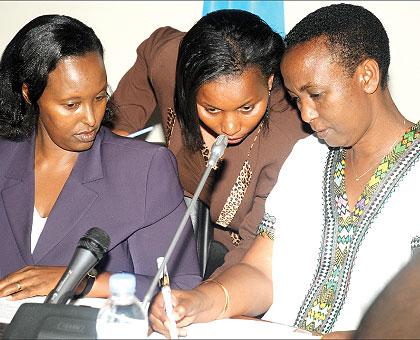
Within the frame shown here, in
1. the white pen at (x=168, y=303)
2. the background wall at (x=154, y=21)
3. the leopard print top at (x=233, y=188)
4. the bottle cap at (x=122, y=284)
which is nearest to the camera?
the bottle cap at (x=122, y=284)

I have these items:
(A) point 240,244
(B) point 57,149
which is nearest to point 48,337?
(B) point 57,149

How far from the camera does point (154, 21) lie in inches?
131

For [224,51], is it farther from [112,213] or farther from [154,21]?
[154,21]

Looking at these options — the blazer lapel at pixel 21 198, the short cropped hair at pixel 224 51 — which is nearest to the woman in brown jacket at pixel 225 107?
the short cropped hair at pixel 224 51

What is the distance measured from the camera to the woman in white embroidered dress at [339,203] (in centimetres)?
185

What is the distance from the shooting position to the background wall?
3066mm

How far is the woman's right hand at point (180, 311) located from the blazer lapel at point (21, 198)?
556 mm

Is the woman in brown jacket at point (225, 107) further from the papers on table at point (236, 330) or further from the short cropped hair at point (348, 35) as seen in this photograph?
the papers on table at point (236, 330)

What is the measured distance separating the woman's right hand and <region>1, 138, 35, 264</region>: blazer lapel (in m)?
0.56

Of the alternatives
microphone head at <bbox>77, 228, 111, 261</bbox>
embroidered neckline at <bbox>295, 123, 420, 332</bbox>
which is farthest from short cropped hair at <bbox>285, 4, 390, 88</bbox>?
microphone head at <bbox>77, 228, 111, 261</bbox>

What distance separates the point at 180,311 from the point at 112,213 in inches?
21.6

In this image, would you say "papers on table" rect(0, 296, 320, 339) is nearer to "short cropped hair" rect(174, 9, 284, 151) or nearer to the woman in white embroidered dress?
the woman in white embroidered dress

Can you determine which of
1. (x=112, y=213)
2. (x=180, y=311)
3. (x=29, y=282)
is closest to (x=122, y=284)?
(x=180, y=311)

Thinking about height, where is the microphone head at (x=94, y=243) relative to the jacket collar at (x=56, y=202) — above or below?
above
